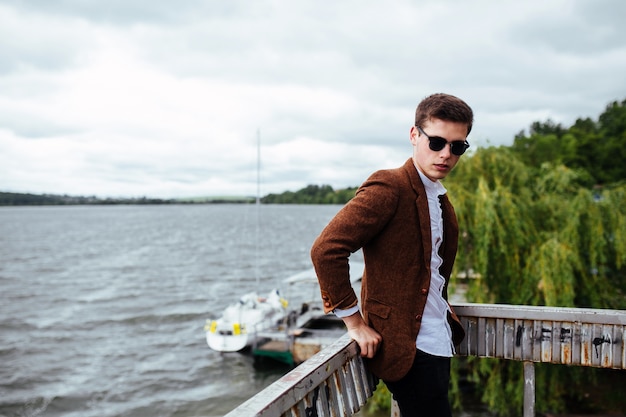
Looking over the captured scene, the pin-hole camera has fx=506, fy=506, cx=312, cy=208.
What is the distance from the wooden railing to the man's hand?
2.8 inches

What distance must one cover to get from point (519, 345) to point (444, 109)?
1489mm

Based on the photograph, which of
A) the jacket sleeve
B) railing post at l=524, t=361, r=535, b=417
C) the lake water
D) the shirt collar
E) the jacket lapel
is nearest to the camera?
the jacket sleeve

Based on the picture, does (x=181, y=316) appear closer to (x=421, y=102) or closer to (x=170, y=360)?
(x=170, y=360)

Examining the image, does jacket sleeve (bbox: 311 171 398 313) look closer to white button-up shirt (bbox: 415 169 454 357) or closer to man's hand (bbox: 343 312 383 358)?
man's hand (bbox: 343 312 383 358)

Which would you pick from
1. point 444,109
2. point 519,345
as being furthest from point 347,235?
point 519,345

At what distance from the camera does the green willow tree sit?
8547 mm

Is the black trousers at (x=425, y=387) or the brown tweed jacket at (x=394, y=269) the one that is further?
the black trousers at (x=425, y=387)

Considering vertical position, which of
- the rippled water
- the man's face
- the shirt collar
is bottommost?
the rippled water

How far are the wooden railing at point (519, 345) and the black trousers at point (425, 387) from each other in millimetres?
184

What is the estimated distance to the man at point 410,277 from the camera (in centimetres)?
209

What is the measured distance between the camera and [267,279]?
32.8m

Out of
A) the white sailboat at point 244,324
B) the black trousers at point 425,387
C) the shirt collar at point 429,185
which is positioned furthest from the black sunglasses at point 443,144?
the white sailboat at point 244,324

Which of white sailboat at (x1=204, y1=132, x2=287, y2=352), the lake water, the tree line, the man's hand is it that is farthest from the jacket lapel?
white sailboat at (x1=204, y1=132, x2=287, y2=352)

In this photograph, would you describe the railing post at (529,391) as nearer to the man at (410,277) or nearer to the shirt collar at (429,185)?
the man at (410,277)
